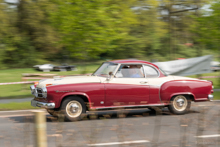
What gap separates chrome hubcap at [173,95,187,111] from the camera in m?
9.33

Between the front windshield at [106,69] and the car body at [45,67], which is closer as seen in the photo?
the front windshield at [106,69]

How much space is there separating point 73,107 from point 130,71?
1.93 metres

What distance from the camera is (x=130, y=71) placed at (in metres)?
9.09

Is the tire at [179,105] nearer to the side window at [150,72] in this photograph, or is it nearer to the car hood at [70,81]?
the side window at [150,72]

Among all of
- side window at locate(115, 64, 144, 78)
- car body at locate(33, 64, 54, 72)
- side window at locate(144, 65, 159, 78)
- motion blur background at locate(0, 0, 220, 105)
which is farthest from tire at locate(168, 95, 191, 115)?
car body at locate(33, 64, 54, 72)

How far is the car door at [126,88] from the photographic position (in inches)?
338

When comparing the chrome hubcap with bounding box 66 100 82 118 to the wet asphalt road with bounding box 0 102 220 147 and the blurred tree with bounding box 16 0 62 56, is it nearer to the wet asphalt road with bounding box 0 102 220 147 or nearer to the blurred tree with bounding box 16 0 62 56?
the wet asphalt road with bounding box 0 102 220 147

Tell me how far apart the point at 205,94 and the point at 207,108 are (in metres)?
5.68

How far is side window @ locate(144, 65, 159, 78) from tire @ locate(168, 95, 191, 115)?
85 centimetres

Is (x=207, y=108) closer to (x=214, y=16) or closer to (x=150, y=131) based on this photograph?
(x=150, y=131)

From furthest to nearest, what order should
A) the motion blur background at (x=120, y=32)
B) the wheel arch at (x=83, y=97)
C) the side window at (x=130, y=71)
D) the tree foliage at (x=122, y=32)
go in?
1. the tree foliage at (x=122, y=32)
2. the motion blur background at (x=120, y=32)
3. the side window at (x=130, y=71)
4. the wheel arch at (x=83, y=97)

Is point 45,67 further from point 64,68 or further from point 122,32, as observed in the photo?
point 122,32

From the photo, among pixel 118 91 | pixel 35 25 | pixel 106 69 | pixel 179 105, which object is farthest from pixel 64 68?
pixel 118 91

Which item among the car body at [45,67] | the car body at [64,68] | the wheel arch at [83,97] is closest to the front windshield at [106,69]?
the wheel arch at [83,97]
